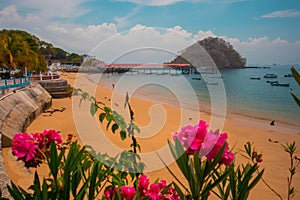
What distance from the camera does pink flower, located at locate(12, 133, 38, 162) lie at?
1.13m

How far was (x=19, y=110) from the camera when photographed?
25.0 feet

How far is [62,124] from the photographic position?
29.5 ft

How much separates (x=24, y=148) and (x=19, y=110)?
738 cm

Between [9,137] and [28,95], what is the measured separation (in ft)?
18.0

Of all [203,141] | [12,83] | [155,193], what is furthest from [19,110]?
[203,141]

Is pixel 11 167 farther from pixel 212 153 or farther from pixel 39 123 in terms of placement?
pixel 39 123

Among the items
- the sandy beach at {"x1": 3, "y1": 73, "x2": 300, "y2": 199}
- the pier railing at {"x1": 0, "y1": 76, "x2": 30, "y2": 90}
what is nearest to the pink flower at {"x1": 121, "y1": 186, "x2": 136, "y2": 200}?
the sandy beach at {"x1": 3, "y1": 73, "x2": 300, "y2": 199}

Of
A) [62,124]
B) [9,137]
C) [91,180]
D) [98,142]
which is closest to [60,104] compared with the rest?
[62,124]

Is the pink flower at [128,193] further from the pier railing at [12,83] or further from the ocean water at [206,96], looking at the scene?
the pier railing at [12,83]

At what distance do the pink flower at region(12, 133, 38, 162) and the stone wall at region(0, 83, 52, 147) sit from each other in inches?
169

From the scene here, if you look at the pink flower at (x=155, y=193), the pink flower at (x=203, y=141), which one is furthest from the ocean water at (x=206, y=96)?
the pink flower at (x=155, y=193)

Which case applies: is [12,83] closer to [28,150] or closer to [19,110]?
[19,110]

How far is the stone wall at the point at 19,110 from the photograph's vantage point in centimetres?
556

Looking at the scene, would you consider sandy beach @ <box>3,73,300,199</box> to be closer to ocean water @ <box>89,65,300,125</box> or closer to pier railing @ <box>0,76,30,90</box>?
ocean water @ <box>89,65,300,125</box>
